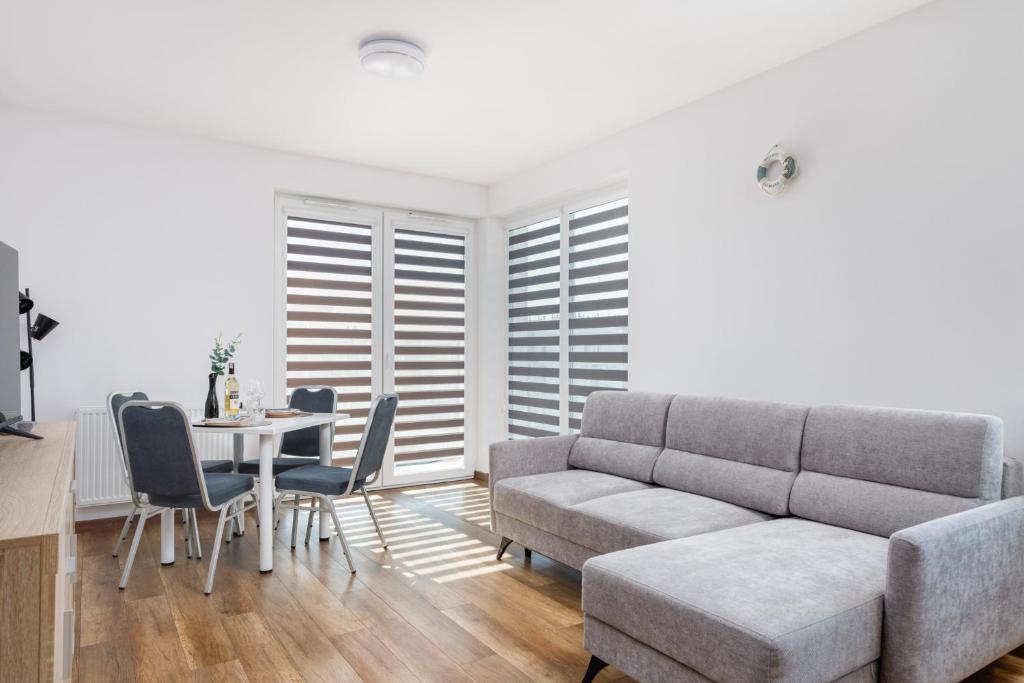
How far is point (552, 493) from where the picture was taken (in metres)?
3.28

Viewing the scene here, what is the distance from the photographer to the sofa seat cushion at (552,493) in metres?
3.16

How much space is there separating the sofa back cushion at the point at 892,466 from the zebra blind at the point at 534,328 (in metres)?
2.59

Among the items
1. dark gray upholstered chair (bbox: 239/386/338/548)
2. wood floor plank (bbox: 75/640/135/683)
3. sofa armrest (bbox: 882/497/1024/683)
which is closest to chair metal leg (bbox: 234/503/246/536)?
dark gray upholstered chair (bbox: 239/386/338/548)

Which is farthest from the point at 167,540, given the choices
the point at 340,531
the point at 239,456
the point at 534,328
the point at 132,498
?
the point at 534,328

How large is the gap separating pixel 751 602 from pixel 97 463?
409 centimetres

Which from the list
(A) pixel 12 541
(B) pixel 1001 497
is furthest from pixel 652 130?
(A) pixel 12 541

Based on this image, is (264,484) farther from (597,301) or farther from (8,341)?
(597,301)

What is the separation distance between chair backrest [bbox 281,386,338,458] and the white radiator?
0.62 m

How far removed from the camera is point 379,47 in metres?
3.17

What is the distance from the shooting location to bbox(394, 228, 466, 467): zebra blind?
5.62 metres

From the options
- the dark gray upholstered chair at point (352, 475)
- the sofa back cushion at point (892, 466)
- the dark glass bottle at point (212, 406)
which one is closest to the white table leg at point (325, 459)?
the dark gray upholstered chair at point (352, 475)

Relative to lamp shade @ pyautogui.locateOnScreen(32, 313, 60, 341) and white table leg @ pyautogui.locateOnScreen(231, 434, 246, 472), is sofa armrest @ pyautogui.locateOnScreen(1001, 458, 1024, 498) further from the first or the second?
lamp shade @ pyautogui.locateOnScreen(32, 313, 60, 341)

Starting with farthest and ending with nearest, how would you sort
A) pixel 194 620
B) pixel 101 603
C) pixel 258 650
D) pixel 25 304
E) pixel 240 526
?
pixel 240 526, pixel 25 304, pixel 101 603, pixel 194 620, pixel 258 650

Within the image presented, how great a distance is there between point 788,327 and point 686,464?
92cm
